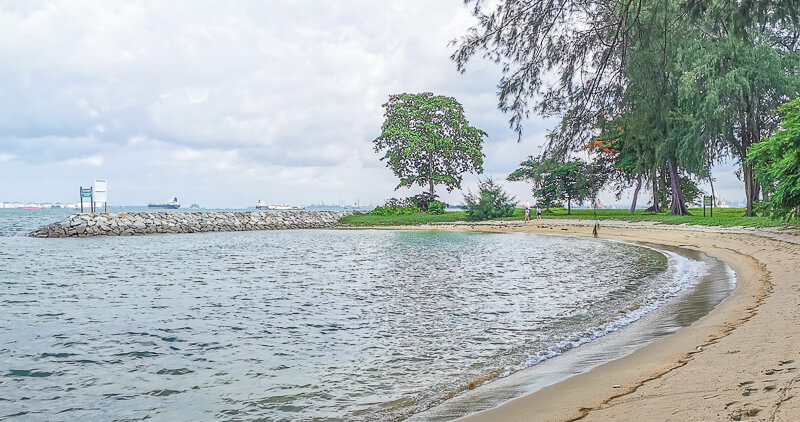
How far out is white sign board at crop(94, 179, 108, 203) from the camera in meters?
47.9

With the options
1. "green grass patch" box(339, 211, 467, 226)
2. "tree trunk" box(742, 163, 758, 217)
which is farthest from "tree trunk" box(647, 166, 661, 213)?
"green grass patch" box(339, 211, 467, 226)

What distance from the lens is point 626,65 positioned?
26.1 ft

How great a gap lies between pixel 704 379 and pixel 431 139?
49838mm

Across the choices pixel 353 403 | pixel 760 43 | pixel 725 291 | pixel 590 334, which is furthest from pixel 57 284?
pixel 760 43

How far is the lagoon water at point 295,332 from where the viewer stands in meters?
5.11

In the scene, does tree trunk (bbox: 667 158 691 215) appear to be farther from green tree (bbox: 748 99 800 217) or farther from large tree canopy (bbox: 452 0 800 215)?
large tree canopy (bbox: 452 0 800 215)

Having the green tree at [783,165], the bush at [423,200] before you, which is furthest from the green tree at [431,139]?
the green tree at [783,165]

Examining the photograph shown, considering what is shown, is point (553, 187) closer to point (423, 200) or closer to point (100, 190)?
point (423, 200)

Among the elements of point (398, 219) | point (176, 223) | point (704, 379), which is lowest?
point (704, 379)

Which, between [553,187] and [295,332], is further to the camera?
[553,187]

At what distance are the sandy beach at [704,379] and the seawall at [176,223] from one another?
4318 cm

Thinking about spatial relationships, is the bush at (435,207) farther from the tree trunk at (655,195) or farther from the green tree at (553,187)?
the tree trunk at (655,195)

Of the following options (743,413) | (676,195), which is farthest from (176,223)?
(743,413)

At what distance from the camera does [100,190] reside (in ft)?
159
